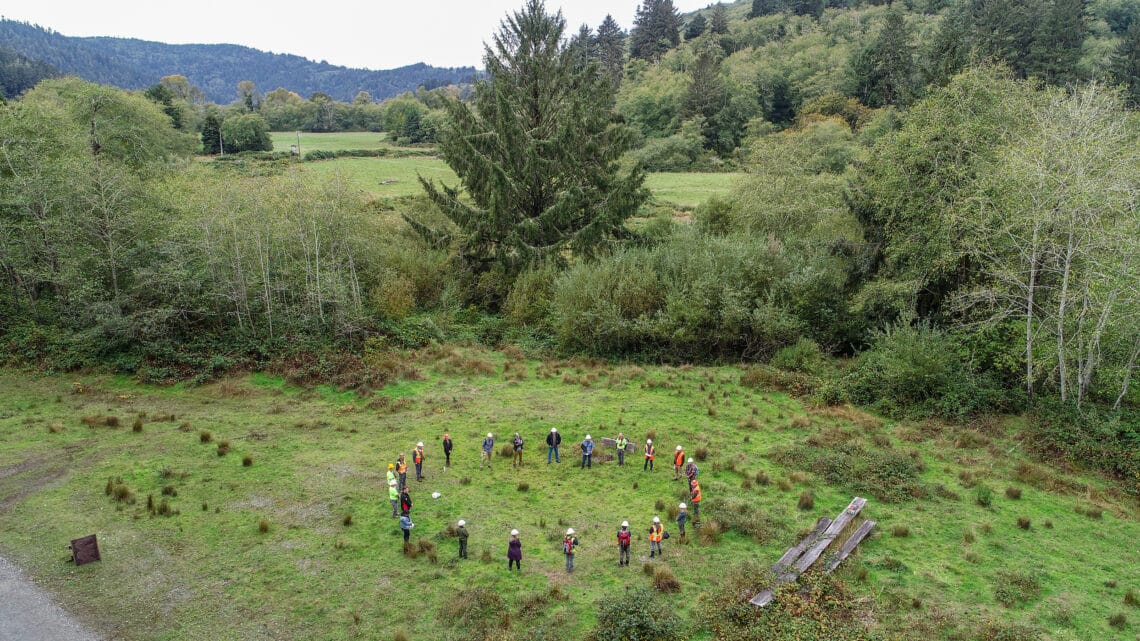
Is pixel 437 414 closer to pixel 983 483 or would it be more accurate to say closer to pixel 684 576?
pixel 684 576

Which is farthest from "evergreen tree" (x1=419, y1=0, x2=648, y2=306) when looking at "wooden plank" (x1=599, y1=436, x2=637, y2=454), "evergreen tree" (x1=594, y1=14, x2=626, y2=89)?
"evergreen tree" (x1=594, y1=14, x2=626, y2=89)

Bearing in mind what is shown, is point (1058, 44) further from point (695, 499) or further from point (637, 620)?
point (637, 620)

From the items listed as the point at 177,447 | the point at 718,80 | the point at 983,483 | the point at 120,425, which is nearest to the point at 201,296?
the point at 120,425

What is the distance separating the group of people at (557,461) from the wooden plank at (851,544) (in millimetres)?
3423

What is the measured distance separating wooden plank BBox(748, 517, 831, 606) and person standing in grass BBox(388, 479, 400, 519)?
9.31m

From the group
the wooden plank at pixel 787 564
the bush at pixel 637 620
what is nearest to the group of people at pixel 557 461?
the bush at pixel 637 620

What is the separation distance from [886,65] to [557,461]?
6851 centimetres

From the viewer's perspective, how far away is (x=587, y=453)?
1973cm

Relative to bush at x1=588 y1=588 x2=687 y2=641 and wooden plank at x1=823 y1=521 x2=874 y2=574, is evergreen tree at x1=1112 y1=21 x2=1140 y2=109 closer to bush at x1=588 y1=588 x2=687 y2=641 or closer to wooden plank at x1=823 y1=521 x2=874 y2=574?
wooden plank at x1=823 y1=521 x2=874 y2=574

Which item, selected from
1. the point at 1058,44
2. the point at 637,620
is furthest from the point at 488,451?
the point at 1058,44

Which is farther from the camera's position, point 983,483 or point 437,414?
point 437,414

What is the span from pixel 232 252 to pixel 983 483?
31319mm

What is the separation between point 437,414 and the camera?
79.7 feet

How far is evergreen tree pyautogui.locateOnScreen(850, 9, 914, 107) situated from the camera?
223 feet
